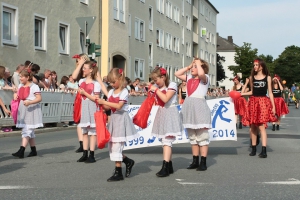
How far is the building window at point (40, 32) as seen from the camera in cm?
2655

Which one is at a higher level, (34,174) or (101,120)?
(101,120)

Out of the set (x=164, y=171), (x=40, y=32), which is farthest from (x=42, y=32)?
(x=164, y=171)

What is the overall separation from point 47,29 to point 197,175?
20.2 m

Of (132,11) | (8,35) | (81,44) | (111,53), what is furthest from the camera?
(132,11)

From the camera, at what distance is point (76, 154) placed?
11.4 m

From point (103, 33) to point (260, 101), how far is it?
24917 mm

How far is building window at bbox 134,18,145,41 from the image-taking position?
145 ft

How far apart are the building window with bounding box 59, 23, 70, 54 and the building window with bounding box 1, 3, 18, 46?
16.4 ft

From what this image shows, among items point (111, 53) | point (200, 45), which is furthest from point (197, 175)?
point (200, 45)

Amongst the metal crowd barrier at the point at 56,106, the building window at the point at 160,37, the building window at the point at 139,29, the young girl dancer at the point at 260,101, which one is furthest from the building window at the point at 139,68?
the young girl dancer at the point at 260,101

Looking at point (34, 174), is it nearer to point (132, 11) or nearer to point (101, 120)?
point (101, 120)

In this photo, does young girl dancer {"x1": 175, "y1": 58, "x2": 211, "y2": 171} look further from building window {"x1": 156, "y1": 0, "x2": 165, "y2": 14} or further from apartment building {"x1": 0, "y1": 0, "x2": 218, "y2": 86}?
building window {"x1": 156, "y1": 0, "x2": 165, "y2": 14}

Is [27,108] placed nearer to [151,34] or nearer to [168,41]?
[151,34]

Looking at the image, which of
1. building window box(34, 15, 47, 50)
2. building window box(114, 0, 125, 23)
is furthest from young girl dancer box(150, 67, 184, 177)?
building window box(114, 0, 125, 23)
